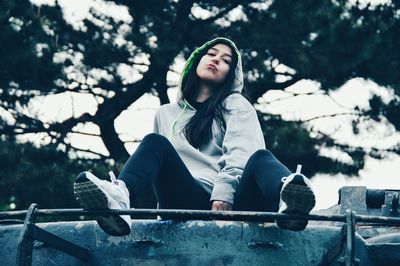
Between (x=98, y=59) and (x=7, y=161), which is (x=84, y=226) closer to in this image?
(x=7, y=161)

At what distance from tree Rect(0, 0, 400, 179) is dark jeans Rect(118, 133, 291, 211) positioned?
21.7ft

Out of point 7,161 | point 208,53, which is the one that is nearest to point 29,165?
point 7,161

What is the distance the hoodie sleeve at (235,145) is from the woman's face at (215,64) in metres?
0.22

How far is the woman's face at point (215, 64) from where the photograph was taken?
161 inches

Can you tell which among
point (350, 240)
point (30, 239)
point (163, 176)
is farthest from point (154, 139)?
point (350, 240)

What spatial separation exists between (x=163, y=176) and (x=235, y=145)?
1.06ft

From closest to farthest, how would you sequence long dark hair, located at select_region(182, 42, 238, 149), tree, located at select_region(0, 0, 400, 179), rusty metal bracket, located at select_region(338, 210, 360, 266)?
rusty metal bracket, located at select_region(338, 210, 360, 266), long dark hair, located at select_region(182, 42, 238, 149), tree, located at select_region(0, 0, 400, 179)

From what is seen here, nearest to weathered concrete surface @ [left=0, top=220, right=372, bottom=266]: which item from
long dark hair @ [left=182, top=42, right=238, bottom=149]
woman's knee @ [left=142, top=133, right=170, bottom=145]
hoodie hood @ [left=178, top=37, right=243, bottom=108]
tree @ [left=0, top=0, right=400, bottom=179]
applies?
woman's knee @ [left=142, top=133, right=170, bottom=145]

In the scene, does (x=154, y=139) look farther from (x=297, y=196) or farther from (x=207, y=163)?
(x=297, y=196)

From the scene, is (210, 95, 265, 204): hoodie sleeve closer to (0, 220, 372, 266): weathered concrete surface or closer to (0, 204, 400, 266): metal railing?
(0, 220, 372, 266): weathered concrete surface

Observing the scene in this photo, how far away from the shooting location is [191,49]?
1087 cm

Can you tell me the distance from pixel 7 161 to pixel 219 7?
3191mm

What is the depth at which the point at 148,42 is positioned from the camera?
1055 centimetres

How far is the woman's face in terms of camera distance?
4.10 meters
